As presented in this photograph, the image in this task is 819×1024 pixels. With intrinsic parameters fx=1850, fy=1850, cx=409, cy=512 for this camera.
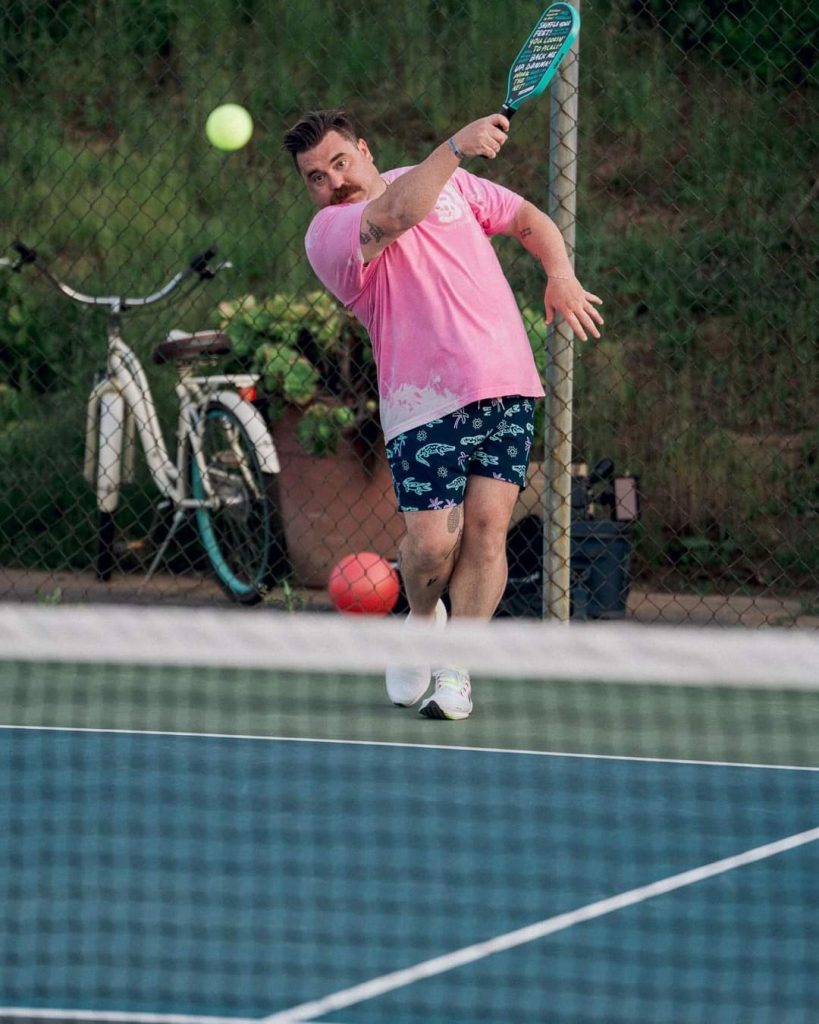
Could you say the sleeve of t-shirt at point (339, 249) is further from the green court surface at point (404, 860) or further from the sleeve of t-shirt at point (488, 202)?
the green court surface at point (404, 860)

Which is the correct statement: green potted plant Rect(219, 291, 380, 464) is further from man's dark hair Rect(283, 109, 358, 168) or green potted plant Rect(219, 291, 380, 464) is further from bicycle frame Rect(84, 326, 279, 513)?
man's dark hair Rect(283, 109, 358, 168)

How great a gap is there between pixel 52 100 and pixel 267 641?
7.69 meters

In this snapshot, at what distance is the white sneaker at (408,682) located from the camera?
4.69 metres

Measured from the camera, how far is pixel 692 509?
750 centimetres

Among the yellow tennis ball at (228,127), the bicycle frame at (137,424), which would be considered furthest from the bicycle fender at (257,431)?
the yellow tennis ball at (228,127)

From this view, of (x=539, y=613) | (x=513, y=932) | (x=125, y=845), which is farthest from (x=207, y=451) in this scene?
(x=513, y=932)

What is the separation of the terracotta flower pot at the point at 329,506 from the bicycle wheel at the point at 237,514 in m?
0.09

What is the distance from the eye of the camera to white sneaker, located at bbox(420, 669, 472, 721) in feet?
14.8

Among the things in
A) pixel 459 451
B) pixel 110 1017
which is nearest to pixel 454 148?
pixel 459 451

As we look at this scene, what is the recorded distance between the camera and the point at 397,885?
10.2ft

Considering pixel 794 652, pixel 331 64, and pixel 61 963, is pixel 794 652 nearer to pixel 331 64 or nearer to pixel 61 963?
pixel 61 963

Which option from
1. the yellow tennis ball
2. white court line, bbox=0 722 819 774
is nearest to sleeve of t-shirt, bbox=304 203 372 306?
white court line, bbox=0 722 819 774

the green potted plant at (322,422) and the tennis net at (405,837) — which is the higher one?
the green potted plant at (322,422)

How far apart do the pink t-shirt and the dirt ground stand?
6.80 ft
